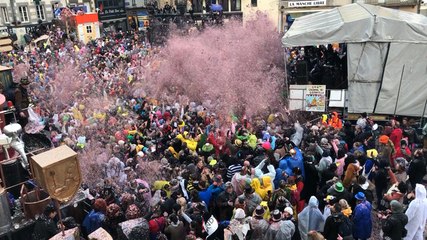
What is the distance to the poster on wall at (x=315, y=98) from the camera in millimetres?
13195

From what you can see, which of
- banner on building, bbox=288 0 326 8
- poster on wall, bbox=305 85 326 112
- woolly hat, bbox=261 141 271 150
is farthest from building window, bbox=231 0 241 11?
woolly hat, bbox=261 141 271 150

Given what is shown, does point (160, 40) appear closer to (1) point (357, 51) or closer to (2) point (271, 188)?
(1) point (357, 51)

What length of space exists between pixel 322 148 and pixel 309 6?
17566 millimetres

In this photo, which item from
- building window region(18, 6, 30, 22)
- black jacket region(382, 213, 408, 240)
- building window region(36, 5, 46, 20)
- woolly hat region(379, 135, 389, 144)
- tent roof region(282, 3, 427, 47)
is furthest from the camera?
building window region(36, 5, 46, 20)

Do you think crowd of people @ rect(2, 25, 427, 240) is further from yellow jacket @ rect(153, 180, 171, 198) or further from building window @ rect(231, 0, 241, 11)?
building window @ rect(231, 0, 241, 11)

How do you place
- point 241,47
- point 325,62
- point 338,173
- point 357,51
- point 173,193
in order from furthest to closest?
point 241,47, point 325,62, point 357,51, point 338,173, point 173,193

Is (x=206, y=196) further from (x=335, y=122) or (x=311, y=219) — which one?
(x=335, y=122)

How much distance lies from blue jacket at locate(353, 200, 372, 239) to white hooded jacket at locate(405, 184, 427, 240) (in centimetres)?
71

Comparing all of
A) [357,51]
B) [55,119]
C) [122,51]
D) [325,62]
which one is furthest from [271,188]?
[122,51]

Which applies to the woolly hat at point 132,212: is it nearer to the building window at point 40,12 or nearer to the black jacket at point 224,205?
the black jacket at point 224,205

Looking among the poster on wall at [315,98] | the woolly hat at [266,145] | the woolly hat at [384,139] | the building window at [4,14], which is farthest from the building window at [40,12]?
the woolly hat at [384,139]

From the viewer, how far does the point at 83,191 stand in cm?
813

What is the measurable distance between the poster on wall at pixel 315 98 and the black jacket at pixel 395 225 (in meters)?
6.84

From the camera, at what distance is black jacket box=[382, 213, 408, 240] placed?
6.57 m
